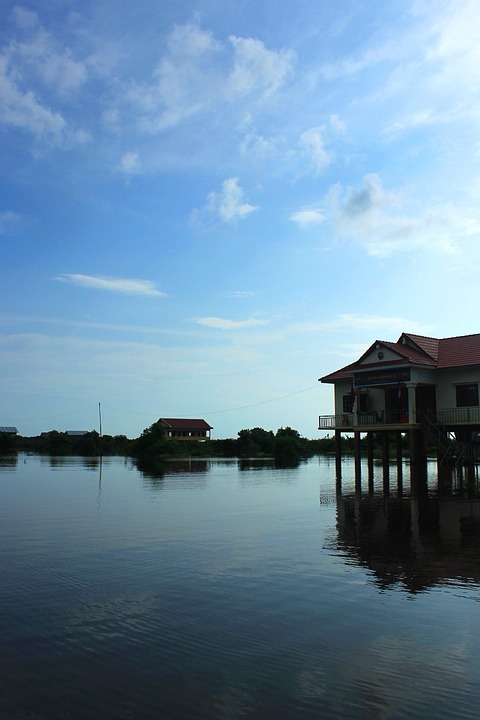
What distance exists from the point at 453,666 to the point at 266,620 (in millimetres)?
2591

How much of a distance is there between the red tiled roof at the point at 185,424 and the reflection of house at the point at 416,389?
77084mm

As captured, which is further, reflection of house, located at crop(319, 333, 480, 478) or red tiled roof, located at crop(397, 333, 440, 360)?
red tiled roof, located at crop(397, 333, 440, 360)

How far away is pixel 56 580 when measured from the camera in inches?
420

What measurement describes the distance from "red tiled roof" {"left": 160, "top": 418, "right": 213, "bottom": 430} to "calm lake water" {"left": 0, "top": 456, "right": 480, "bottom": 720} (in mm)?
94574

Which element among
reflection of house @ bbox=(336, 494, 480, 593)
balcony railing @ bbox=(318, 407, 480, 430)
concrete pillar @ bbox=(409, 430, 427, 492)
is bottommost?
reflection of house @ bbox=(336, 494, 480, 593)

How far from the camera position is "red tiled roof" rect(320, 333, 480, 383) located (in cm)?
3231

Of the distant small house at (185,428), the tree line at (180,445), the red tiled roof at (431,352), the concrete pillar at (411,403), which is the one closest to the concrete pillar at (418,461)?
the concrete pillar at (411,403)

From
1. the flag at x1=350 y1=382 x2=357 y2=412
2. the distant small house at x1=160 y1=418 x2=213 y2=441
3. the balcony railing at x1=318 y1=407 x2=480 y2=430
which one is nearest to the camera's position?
the balcony railing at x1=318 y1=407 x2=480 y2=430

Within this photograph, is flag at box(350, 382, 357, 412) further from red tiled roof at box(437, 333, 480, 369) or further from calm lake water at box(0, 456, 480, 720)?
calm lake water at box(0, 456, 480, 720)

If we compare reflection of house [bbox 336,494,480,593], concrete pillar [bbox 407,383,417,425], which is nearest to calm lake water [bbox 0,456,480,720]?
reflection of house [bbox 336,494,480,593]

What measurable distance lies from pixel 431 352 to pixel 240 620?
28615 mm

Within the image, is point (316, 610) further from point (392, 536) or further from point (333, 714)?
point (392, 536)

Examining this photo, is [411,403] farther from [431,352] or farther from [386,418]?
[431,352]

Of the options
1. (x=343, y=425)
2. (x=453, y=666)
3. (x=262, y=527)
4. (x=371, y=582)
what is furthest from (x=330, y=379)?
(x=453, y=666)
